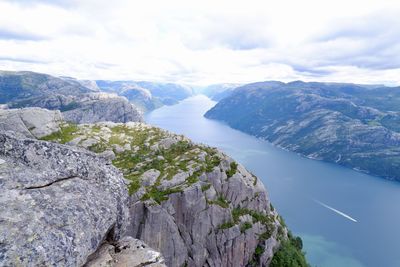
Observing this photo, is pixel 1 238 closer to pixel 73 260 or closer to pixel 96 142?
pixel 73 260

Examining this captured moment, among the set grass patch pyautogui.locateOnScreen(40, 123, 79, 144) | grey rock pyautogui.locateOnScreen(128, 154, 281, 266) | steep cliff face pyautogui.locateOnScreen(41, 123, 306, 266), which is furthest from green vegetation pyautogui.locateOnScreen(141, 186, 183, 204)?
grass patch pyautogui.locateOnScreen(40, 123, 79, 144)

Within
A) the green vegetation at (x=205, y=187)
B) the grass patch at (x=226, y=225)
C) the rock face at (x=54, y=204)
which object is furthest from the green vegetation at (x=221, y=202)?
the rock face at (x=54, y=204)

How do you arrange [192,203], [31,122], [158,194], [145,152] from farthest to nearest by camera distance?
[31,122], [145,152], [192,203], [158,194]

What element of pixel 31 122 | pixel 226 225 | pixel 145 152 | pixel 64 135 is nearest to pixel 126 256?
pixel 226 225

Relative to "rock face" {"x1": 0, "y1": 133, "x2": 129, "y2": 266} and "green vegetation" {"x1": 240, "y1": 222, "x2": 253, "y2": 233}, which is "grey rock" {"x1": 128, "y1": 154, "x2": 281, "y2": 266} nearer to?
"green vegetation" {"x1": 240, "y1": 222, "x2": 253, "y2": 233}

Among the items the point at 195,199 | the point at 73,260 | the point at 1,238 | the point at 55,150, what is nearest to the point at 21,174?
the point at 55,150

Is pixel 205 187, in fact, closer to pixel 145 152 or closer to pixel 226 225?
pixel 226 225
